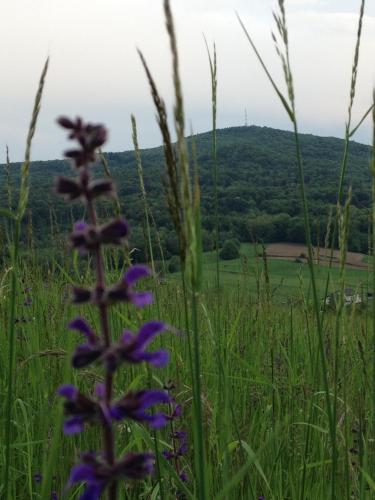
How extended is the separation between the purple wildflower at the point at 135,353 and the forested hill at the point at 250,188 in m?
1.70

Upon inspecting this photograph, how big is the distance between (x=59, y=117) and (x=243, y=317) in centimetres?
378

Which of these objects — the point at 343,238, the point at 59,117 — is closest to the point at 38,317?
the point at 343,238

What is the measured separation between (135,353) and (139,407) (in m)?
0.09

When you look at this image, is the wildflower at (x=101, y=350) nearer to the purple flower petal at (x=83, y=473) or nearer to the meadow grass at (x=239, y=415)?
the purple flower petal at (x=83, y=473)

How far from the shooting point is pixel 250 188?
5938cm

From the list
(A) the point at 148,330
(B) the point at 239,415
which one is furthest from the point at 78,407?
(B) the point at 239,415

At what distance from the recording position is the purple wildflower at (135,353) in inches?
26.4

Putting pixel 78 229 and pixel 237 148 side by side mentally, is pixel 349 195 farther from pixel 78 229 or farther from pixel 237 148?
pixel 237 148

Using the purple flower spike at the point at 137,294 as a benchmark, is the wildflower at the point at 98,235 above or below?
above

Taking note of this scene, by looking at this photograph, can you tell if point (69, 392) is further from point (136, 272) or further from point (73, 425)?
point (136, 272)

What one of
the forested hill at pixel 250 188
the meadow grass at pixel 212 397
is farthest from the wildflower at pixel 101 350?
the forested hill at pixel 250 188

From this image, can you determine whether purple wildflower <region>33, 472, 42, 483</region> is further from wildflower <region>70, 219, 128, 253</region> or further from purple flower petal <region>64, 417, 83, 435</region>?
wildflower <region>70, 219, 128, 253</region>

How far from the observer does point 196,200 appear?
1.13 metres

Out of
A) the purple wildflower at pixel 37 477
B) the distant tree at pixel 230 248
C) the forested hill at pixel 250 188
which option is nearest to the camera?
the purple wildflower at pixel 37 477
